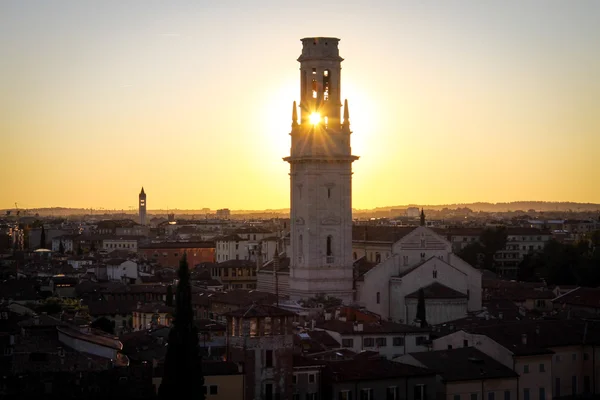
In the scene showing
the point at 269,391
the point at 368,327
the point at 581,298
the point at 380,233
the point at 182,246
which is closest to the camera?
the point at 269,391

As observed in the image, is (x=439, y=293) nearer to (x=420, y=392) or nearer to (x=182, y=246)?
(x=420, y=392)

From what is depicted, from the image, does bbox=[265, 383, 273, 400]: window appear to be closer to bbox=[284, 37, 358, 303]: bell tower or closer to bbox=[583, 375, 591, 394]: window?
bbox=[583, 375, 591, 394]: window

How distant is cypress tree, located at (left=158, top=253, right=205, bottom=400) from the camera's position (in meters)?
41.6

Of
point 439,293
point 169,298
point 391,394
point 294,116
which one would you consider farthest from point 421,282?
point 391,394

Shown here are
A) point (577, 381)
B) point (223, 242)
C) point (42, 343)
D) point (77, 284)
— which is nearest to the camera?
point (42, 343)

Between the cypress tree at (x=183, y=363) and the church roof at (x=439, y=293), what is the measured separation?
2380cm

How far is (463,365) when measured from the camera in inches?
1877

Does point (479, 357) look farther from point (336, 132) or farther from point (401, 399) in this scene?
point (336, 132)

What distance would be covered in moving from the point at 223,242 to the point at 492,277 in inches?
1783

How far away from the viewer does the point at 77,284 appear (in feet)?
295

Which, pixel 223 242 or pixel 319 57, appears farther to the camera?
pixel 223 242

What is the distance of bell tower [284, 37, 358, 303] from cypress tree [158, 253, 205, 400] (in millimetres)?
25357

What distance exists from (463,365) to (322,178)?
2237 centimetres

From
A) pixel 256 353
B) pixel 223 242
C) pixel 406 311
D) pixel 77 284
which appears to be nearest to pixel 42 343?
pixel 256 353
